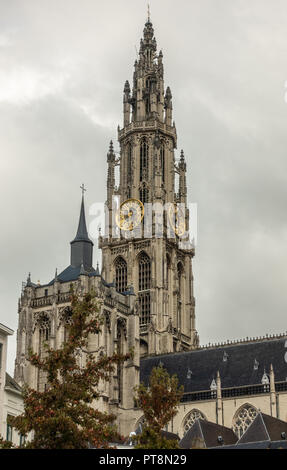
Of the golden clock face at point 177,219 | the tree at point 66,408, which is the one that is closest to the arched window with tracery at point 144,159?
the golden clock face at point 177,219

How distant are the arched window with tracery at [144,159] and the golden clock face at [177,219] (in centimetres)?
530

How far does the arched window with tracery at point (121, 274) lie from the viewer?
101312 millimetres

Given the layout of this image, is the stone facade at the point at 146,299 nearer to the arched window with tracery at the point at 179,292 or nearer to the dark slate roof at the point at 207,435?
the arched window with tracery at the point at 179,292

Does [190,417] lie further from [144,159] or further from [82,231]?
[144,159]

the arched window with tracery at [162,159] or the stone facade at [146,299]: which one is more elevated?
the arched window with tracery at [162,159]

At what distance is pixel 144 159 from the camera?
108m

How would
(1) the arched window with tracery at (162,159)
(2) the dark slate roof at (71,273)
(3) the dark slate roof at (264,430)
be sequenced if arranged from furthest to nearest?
(1) the arched window with tracery at (162,159), (2) the dark slate roof at (71,273), (3) the dark slate roof at (264,430)

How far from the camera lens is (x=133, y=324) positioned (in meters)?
88.1

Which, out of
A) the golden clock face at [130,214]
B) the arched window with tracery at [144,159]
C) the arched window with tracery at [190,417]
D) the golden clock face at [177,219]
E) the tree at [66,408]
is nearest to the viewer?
the tree at [66,408]
